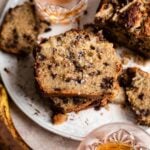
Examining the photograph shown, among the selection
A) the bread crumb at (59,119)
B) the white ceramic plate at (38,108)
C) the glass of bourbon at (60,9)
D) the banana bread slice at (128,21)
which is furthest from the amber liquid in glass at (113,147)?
the glass of bourbon at (60,9)

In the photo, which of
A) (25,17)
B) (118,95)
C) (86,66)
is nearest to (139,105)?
(118,95)

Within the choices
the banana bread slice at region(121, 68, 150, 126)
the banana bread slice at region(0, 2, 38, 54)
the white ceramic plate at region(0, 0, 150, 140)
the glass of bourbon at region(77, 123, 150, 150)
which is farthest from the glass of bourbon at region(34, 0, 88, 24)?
the glass of bourbon at region(77, 123, 150, 150)

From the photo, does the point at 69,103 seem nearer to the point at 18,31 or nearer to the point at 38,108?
the point at 38,108

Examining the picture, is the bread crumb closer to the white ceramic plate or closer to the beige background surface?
the white ceramic plate

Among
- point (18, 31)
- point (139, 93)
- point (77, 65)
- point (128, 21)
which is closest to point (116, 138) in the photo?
point (139, 93)

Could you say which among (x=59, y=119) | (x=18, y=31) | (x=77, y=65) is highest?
(x=18, y=31)
